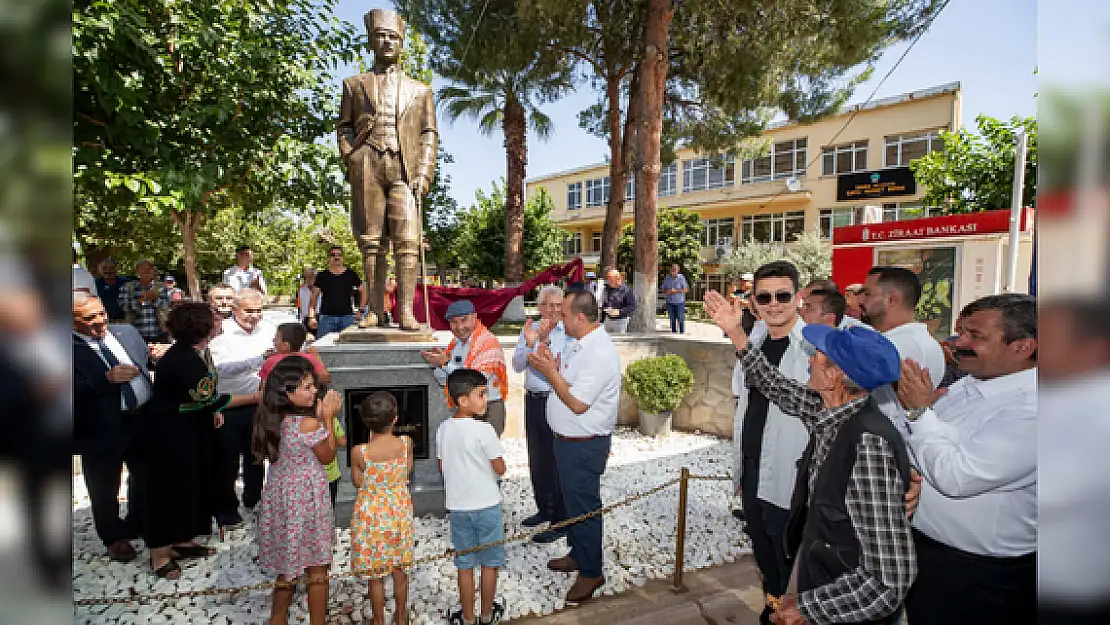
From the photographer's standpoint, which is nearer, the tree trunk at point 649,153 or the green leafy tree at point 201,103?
the green leafy tree at point 201,103

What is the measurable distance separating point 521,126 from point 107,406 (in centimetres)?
1462

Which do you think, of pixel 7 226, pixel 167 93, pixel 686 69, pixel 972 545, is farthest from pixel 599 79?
pixel 7 226

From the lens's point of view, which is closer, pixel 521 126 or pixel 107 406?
pixel 107 406

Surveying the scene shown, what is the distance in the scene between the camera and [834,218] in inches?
1014

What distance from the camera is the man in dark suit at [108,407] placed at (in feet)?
10.3

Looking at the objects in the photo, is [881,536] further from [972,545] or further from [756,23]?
[756,23]

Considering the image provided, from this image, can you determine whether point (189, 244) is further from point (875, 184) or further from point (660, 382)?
point (875, 184)

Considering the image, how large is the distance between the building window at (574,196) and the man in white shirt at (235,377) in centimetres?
3644

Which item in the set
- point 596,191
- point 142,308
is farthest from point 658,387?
point 596,191

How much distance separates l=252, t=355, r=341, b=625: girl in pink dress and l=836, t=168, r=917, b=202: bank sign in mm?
25816

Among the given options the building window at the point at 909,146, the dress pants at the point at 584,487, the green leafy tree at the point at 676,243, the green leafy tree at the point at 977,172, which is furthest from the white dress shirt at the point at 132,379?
the building window at the point at 909,146

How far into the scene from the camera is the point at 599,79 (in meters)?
13.1

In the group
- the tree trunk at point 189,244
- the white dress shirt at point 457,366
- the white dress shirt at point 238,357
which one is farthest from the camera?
the tree trunk at point 189,244

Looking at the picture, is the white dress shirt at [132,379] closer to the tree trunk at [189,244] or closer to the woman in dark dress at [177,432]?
the woman in dark dress at [177,432]
